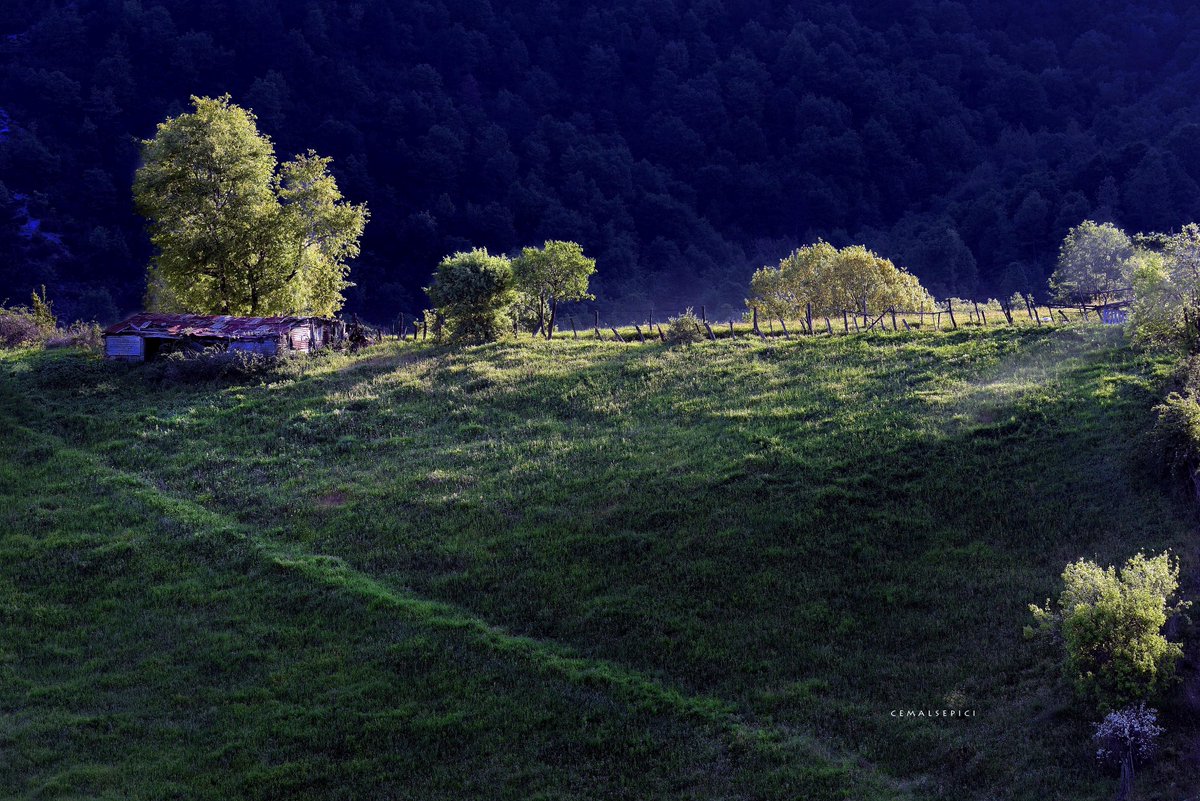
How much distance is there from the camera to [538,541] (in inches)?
1383

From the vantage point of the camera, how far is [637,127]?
611 ft

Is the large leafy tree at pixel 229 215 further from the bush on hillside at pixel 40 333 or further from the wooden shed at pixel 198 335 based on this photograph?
the bush on hillside at pixel 40 333

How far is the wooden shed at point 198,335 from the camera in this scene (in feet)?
187

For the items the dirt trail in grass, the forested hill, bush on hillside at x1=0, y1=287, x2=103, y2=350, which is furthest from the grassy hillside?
the forested hill

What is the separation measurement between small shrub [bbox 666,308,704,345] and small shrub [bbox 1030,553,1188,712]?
35.3m

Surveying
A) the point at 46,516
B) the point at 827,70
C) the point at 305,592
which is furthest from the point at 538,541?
the point at 827,70

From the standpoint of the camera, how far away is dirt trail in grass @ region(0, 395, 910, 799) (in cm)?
2469

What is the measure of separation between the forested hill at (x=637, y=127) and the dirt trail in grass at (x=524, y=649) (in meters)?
106

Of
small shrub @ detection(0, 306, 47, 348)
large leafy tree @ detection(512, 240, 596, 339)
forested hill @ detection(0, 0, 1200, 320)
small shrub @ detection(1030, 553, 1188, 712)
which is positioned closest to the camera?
A: small shrub @ detection(1030, 553, 1188, 712)

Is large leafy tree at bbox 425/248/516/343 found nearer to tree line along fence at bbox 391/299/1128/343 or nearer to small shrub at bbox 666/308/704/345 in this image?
tree line along fence at bbox 391/299/1128/343

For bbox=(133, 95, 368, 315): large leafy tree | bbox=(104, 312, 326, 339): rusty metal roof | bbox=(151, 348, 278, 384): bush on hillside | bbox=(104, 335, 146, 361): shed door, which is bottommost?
bbox=(151, 348, 278, 384): bush on hillside

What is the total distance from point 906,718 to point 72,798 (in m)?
18.2

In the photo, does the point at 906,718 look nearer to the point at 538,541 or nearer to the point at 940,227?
the point at 538,541

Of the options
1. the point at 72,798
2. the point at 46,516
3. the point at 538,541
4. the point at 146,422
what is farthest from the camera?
the point at 146,422
